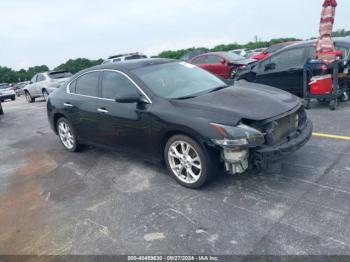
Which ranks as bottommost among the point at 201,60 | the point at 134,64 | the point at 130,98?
the point at 201,60

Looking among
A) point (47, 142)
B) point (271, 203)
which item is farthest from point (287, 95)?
point (47, 142)

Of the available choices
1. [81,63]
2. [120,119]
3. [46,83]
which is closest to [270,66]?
[120,119]

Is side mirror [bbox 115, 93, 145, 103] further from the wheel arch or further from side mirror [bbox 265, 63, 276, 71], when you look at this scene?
side mirror [bbox 265, 63, 276, 71]

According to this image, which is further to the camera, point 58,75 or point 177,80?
point 58,75

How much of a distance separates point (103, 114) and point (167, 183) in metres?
1.47

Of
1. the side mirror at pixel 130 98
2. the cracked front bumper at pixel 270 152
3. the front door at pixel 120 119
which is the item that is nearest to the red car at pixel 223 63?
the front door at pixel 120 119

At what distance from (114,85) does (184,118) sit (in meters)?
1.55

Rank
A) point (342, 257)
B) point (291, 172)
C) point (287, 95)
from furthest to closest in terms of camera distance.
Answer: point (287, 95)
point (291, 172)
point (342, 257)

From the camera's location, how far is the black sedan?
143 inches

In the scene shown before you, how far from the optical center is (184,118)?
3859mm

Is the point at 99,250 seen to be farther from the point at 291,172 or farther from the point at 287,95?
the point at 287,95

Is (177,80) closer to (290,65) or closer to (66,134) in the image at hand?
(66,134)

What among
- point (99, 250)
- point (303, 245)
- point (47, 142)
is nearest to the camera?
point (303, 245)

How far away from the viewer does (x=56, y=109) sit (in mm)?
6086
